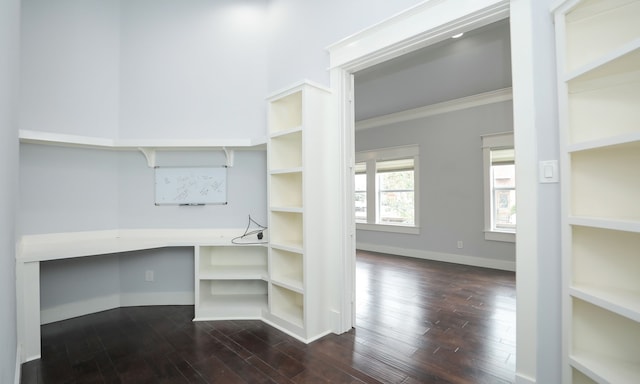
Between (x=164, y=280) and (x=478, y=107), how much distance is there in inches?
207

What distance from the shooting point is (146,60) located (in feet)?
10.6

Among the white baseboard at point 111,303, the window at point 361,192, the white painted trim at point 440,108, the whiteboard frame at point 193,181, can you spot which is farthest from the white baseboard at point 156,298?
the white painted trim at point 440,108

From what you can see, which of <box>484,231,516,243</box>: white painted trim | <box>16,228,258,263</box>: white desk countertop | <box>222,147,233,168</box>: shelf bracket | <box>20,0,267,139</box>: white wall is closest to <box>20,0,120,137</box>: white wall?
<box>20,0,267,139</box>: white wall

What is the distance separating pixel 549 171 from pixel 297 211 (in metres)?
1.73

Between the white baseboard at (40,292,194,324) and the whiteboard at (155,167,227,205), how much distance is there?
1.02 meters

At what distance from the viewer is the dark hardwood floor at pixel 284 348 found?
77.9 inches

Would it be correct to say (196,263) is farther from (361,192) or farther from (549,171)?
(361,192)

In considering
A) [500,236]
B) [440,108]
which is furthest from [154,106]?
[500,236]

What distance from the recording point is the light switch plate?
5.11ft

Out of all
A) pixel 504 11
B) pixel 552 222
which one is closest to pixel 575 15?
pixel 504 11

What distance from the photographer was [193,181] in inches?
129

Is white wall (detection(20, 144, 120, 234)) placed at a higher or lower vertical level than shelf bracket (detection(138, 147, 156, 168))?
lower

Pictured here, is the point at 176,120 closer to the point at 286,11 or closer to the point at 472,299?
the point at 286,11

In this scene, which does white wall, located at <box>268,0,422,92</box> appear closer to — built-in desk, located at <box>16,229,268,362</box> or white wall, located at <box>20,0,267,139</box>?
white wall, located at <box>20,0,267,139</box>
